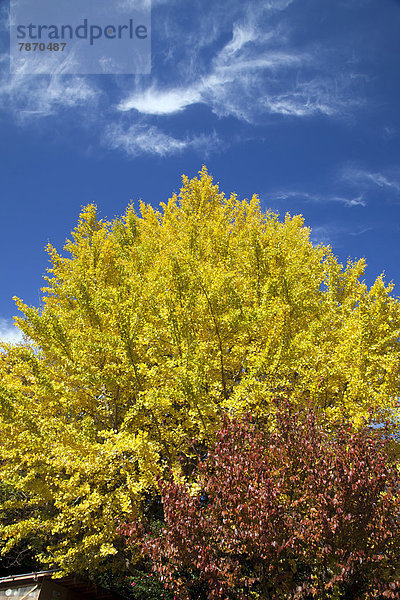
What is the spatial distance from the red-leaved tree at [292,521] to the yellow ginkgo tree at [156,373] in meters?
0.90

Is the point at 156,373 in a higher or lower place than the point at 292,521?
higher

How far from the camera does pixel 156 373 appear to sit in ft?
23.7

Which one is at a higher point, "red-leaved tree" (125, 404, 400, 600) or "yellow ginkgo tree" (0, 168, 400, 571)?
"yellow ginkgo tree" (0, 168, 400, 571)

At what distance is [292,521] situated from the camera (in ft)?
16.2

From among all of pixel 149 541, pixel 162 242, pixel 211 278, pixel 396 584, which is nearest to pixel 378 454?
pixel 396 584

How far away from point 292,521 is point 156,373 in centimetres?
363

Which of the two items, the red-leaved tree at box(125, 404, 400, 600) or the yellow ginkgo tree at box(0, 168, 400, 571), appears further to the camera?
the yellow ginkgo tree at box(0, 168, 400, 571)

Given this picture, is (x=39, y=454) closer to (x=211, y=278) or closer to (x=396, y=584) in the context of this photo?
(x=211, y=278)

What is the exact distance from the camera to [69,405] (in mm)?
7645

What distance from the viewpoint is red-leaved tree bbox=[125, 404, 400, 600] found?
4.75 meters

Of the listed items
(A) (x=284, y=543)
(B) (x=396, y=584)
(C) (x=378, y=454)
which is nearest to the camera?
(B) (x=396, y=584)

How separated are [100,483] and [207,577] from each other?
3.18 m

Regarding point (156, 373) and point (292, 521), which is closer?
point (292, 521)

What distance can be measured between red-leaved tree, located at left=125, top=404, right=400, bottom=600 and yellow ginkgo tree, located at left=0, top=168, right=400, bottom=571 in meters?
0.90
